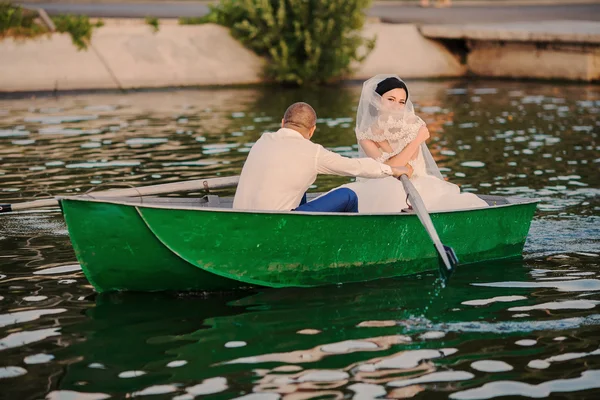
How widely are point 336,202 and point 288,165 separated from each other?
0.60 meters

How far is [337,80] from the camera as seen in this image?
981 inches

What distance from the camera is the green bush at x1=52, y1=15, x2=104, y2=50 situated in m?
23.0

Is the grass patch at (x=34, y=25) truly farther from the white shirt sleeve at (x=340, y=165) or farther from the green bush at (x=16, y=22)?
the white shirt sleeve at (x=340, y=165)

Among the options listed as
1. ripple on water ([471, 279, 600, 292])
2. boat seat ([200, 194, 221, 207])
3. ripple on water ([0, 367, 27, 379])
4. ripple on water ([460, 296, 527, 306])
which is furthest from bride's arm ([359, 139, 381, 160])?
ripple on water ([0, 367, 27, 379])

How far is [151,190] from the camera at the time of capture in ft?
29.6

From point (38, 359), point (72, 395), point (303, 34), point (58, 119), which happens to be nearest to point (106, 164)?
point (58, 119)

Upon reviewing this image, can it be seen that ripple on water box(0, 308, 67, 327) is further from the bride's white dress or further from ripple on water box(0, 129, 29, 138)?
ripple on water box(0, 129, 29, 138)

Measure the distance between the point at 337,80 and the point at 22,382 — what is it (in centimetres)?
1893

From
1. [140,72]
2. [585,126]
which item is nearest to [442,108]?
[585,126]

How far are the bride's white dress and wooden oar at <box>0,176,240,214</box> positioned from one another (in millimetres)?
1089

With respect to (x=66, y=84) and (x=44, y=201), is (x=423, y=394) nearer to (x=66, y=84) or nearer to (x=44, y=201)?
(x=44, y=201)

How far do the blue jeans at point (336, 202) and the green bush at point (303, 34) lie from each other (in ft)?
48.8

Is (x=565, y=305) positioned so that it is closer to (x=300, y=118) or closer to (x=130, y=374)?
(x=300, y=118)

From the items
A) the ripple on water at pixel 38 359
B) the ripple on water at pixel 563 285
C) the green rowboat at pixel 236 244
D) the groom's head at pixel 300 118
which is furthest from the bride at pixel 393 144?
the ripple on water at pixel 38 359
